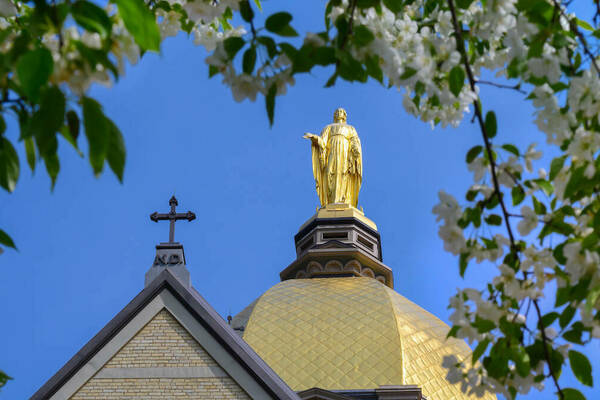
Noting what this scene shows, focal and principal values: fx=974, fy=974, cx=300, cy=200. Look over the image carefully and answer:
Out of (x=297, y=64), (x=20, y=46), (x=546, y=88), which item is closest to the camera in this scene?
(x=20, y=46)

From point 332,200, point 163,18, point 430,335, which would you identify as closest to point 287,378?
point 430,335

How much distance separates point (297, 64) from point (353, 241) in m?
34.1

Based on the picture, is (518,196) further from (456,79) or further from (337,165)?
(337,165)

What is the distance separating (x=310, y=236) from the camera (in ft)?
131

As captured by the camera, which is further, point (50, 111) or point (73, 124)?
point (73, 124)

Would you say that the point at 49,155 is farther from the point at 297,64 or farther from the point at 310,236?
the point at 310,236

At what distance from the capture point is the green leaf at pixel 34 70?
3.70 metres

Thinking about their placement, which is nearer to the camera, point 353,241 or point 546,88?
point 546,88

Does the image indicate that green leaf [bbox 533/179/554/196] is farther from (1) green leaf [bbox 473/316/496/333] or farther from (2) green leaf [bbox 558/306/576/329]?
(1) green leaf [bbox 473/316/496/333]

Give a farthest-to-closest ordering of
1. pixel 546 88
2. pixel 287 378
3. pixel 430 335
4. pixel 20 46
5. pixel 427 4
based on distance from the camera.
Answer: pixel 430 335
pixel 287 378
pixel 427 4
pixel 546 88
pixel 20 46

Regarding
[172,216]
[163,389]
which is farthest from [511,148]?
[172,216]

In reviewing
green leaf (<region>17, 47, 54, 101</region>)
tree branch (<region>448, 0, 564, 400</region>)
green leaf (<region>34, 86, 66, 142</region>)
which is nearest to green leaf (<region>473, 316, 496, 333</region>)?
tree branch (<region>448, 0, 564, 400</region>)

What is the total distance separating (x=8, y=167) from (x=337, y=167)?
3699cm

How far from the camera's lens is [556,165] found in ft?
18.6
